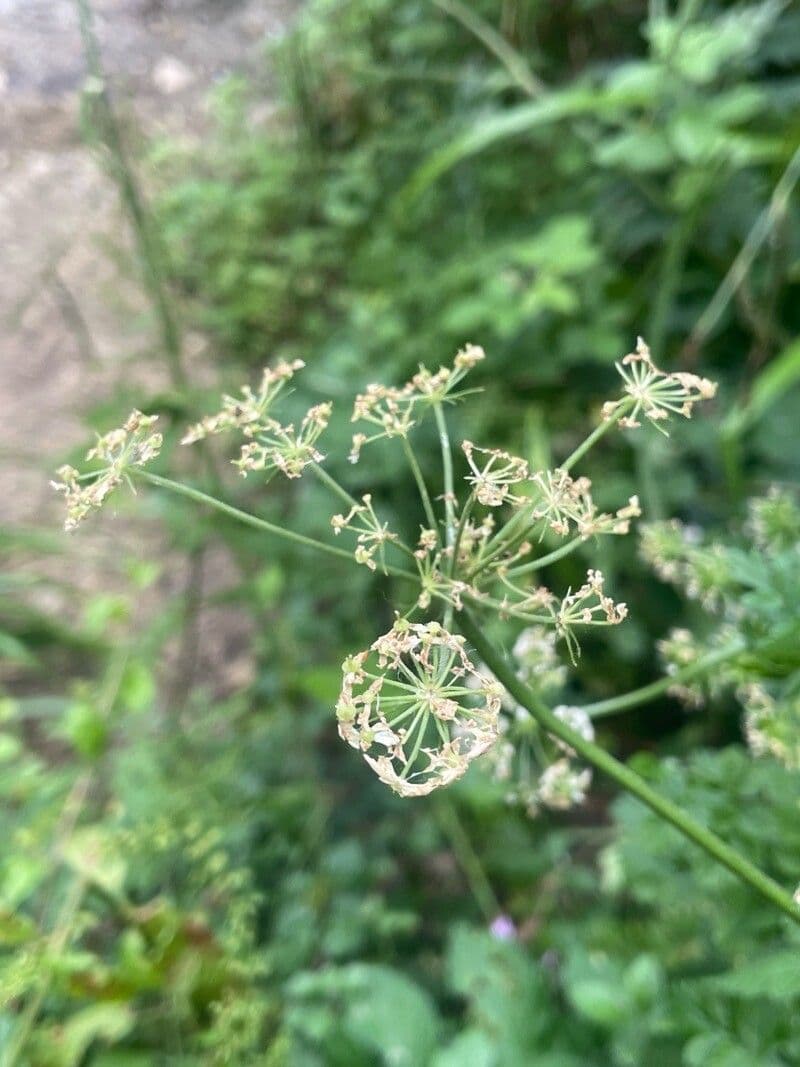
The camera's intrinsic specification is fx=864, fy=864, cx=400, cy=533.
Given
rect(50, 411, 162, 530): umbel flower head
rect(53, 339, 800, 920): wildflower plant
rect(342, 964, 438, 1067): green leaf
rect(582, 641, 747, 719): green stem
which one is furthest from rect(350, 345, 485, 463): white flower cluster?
rect(342, 964, 438, 1067): green leaf

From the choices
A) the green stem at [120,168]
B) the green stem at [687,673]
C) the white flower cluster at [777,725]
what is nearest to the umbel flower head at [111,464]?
the green stem at [687,673]

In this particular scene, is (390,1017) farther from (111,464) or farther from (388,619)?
(111,464)

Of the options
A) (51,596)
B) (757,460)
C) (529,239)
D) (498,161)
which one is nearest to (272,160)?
(498,161)

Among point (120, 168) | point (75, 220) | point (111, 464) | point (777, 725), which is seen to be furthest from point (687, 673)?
point (75, 220)

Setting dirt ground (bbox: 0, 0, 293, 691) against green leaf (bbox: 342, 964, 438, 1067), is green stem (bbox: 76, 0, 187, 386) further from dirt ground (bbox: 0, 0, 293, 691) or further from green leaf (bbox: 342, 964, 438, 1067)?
green leaf (bbox: 342, 964, 438, 1067)

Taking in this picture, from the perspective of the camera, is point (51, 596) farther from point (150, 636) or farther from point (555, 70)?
point (555, 70)
